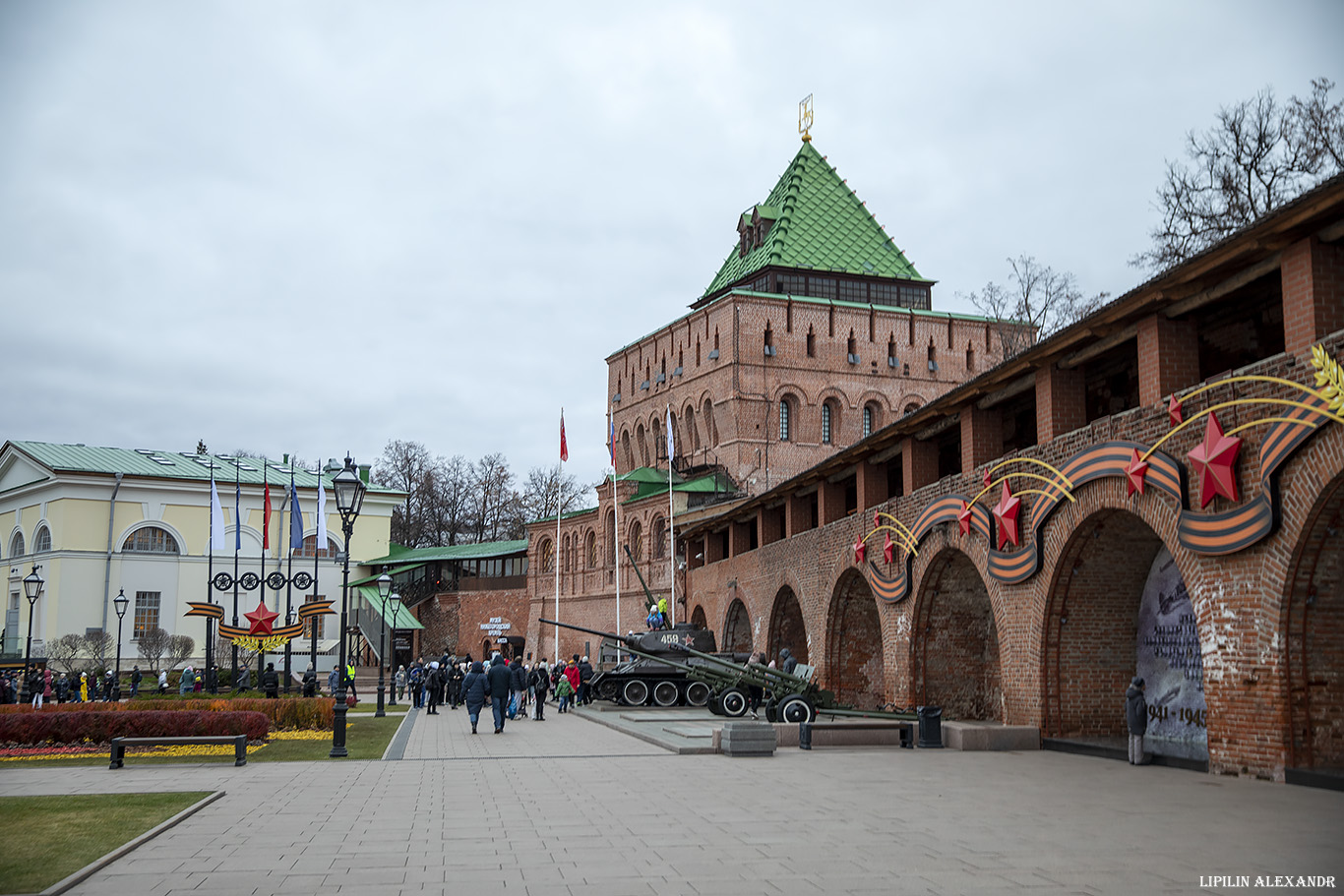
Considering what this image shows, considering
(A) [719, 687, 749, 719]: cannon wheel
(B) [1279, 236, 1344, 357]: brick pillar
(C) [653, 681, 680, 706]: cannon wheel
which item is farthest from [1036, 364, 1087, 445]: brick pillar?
(C) [653, 681, 680, 706]: cannon wheel

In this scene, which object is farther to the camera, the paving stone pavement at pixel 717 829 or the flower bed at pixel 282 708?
the flower bed at pixel 282 708

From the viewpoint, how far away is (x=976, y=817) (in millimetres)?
10344

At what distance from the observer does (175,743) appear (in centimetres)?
1636

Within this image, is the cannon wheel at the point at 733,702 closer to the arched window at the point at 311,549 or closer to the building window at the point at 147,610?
the building window at the point at 147,610

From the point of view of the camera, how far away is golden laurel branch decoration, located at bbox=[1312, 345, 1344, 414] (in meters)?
11.3

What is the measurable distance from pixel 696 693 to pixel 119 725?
51.2 feet

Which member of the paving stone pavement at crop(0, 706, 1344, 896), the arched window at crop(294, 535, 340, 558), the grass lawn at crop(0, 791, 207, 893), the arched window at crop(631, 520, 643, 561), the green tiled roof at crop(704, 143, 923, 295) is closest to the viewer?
the paving stone pavement at crop(0, 706, 1344, 896)

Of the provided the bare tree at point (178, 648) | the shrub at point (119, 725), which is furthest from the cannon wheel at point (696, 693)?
the bare tree at point (178, 648)

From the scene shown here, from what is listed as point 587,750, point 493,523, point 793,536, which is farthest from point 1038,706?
point 493,523

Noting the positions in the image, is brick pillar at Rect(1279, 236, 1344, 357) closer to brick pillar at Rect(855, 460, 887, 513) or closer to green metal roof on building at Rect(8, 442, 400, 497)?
brick pillar at Rect(855, 460, 887, 513)

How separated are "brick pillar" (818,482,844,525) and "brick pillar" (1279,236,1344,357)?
16514 mm

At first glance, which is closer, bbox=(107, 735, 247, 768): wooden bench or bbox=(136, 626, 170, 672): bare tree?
bbox=(107, 735, 247, 768): wooden bench

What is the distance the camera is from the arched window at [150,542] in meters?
58.2

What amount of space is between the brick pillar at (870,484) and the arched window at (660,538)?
22.7 m
